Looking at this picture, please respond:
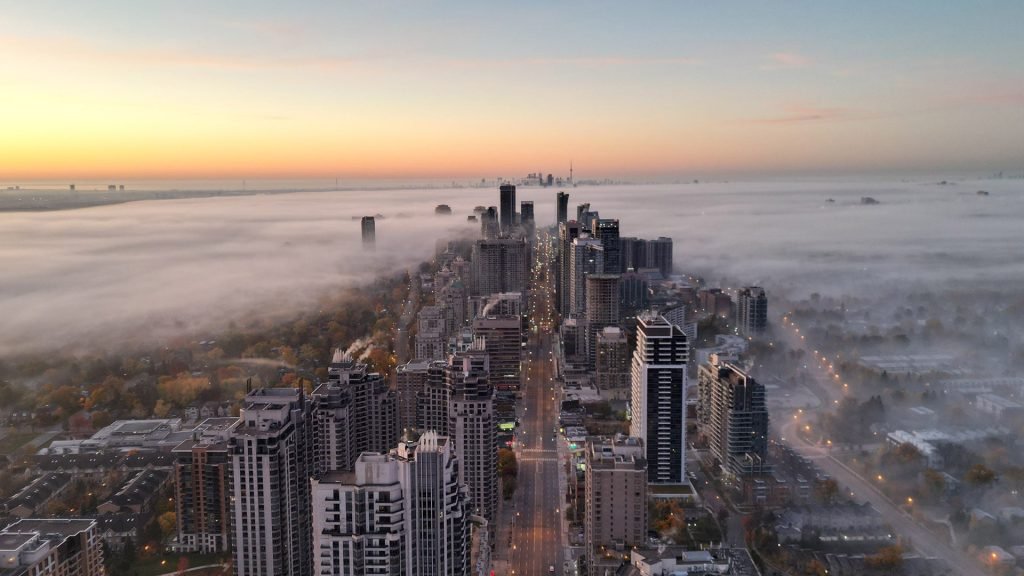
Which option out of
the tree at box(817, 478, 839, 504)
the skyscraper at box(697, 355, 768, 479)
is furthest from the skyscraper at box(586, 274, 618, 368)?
the tree at box(817, 478, 839, 504)

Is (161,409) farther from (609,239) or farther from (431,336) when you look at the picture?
(609,239)

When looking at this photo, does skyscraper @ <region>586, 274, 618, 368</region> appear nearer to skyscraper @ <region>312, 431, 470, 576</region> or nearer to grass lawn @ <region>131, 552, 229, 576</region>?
grass lawn @ <region>131, 552, 229, 576</region>

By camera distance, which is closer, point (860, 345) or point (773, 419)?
point (773, 419)

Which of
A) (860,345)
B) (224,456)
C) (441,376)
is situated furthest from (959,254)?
(224,456)

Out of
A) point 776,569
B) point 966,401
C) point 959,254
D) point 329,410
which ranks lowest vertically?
point 776,569

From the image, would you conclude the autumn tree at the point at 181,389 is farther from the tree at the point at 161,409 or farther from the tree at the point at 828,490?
the tree at the point at 828,490

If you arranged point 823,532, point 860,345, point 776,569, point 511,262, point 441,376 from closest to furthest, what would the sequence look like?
point 776,569 → point 823,532 → point 441,376 → point 860,345 → point 511,262

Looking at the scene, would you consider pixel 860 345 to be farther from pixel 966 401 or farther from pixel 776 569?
pixel 776 569
